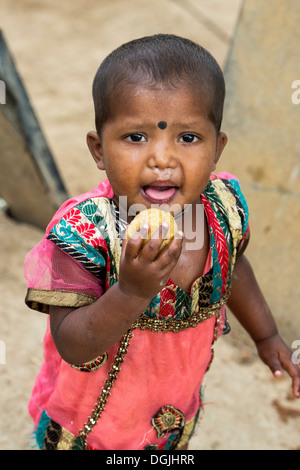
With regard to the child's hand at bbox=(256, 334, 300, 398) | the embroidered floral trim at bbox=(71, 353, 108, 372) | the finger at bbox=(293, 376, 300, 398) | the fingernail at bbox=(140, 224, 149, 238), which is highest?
the fingernail at bbox=(140, 224, 149, 238)

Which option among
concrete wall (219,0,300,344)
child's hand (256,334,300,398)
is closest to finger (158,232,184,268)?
child's hand (256,334,300,398)

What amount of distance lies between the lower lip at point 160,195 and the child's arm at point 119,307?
154 mm

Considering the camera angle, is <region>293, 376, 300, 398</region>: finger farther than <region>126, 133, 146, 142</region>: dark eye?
Yes

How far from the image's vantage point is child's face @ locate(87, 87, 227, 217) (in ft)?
3.86

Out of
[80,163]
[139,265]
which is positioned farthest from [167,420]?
[80,163]

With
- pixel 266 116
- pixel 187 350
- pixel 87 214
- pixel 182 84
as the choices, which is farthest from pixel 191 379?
pixel 266 116

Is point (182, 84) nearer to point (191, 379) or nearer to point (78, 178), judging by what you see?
point (191, 379)

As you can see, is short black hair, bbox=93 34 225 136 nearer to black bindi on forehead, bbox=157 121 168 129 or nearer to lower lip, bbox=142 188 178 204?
black bindi on forehead, bbox=157 121 168 129

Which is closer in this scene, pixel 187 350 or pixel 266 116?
pixel 187 350

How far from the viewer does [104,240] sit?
1.27 m

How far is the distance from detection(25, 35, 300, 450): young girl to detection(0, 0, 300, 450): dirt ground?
2.65 ft

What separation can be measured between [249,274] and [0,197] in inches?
89.7
